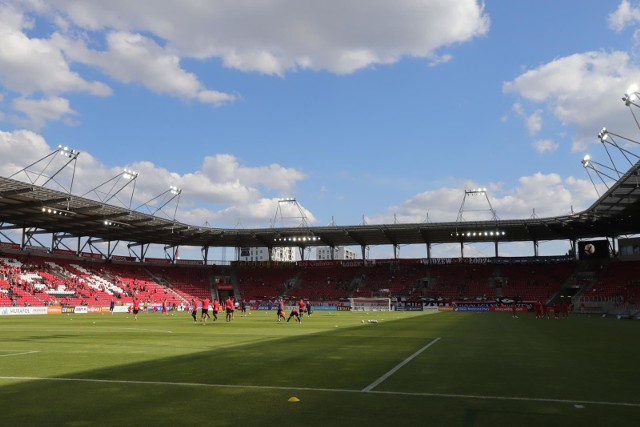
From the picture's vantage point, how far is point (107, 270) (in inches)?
3287

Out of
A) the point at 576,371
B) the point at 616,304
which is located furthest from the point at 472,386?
the point at 616,304

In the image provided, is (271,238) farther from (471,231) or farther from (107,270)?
(471,231)

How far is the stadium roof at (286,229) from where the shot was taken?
182 ft

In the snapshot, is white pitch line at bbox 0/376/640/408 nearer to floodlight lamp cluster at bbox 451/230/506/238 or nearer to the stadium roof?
the stadium roof

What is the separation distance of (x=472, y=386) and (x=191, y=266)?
9298 centimetres

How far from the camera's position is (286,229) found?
8731 centimetres

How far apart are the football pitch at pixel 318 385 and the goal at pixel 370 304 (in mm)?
59751

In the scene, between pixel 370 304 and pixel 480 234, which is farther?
pixel 480 234

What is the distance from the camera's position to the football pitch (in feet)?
28.0

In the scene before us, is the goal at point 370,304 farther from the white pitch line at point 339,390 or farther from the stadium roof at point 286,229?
the white pitch line at point 339,390

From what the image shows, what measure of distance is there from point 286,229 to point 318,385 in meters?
76.1

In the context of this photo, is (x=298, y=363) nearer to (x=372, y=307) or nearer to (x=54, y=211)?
(x=54, y=211)

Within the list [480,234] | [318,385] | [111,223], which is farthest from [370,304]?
[318,385]

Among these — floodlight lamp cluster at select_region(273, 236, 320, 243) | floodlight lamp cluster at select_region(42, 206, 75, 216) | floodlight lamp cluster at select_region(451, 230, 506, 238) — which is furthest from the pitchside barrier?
floodlight lamp cluster at select_region(273, 236, 320, 243)
